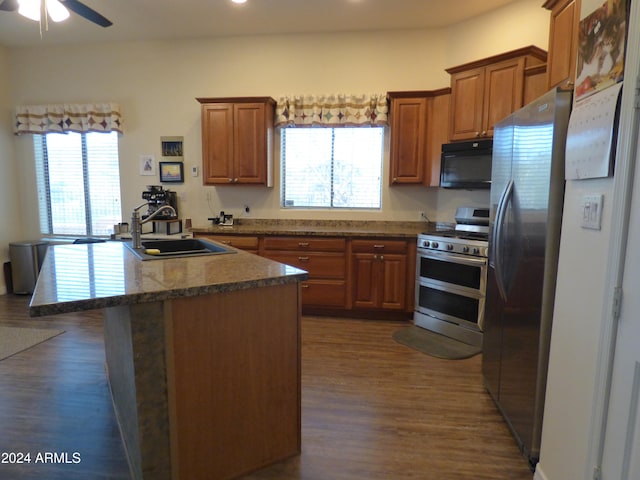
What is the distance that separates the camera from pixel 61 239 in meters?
4.84

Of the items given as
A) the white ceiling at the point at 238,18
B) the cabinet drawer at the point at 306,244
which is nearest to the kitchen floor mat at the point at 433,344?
the cabinet drawer at the point at 306,244

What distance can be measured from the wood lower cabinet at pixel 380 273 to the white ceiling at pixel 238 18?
2253 mm

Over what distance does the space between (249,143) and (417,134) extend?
1.78m

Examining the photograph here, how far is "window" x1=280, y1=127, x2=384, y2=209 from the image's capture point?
4.26 m

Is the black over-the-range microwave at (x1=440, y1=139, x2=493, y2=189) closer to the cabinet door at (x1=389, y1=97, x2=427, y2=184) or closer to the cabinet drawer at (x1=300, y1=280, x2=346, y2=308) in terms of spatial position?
the cabinet door at (x1=389, y1=97, x2=427, y2=184)

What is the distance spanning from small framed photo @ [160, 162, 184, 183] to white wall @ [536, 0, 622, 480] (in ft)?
13.4

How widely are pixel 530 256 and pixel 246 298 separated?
1316 millimetres

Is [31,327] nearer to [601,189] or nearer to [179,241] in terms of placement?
[179,241]

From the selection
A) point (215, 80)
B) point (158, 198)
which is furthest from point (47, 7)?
point (158, 198)

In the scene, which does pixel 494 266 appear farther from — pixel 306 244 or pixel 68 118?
pixel 68 118

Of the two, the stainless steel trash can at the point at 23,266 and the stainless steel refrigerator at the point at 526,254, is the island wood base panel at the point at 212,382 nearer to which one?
the stainless steel refrigerator at the point at 526,254

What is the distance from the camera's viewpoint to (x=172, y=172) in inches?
178

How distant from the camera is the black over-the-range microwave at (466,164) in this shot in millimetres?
3291

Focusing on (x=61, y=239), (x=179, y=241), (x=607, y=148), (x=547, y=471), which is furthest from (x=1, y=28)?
(x=547, y=471)
